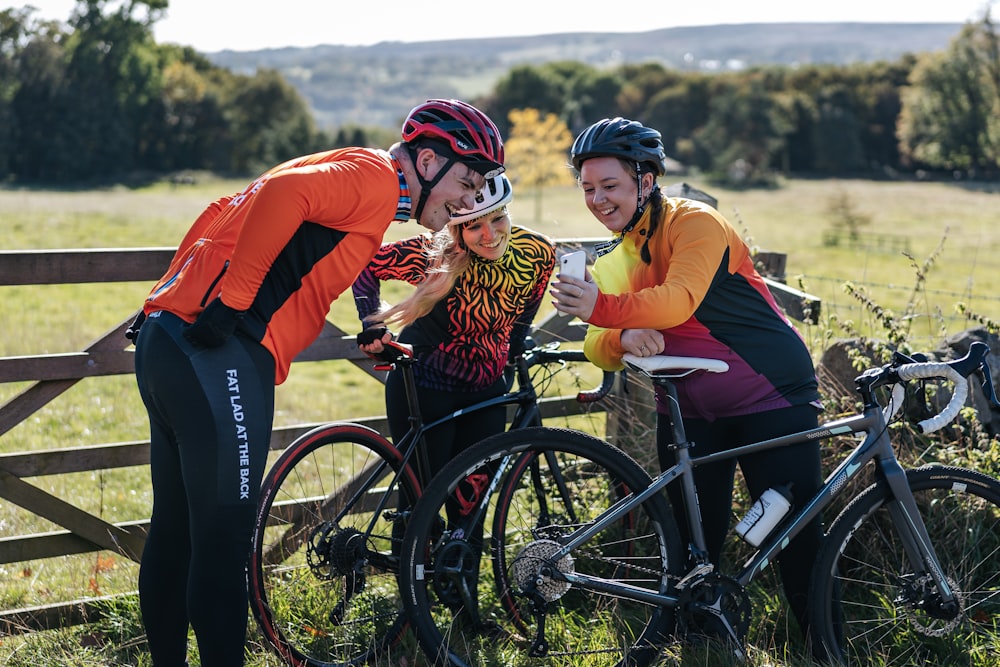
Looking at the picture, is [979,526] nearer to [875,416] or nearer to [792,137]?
[875,416]

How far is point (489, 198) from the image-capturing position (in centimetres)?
340

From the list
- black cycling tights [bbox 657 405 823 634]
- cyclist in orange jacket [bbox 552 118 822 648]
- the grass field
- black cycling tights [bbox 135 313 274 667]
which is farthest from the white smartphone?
the grass field

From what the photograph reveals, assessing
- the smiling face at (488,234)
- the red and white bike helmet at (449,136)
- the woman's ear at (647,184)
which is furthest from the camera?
the smiling face at (488,234)

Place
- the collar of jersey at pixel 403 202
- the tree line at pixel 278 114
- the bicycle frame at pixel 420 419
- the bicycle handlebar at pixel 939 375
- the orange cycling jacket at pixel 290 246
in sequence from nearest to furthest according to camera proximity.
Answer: the orange cycling jacket at pixel 290 246
the collar of jersey at pixel 403 202
the bicycle handlebar at pixel 939 375
the bicycle frame at pixel 420 419
the tree line at pixel 278 114

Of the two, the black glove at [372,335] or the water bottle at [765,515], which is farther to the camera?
the black glove at [372,335]

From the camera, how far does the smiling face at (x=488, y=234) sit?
3.76m

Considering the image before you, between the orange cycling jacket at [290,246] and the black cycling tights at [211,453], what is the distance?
94mm

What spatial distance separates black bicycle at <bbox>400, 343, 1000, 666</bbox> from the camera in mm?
3531

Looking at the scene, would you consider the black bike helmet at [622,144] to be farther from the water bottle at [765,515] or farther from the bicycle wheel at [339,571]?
the bicycle wheel at [339,571]

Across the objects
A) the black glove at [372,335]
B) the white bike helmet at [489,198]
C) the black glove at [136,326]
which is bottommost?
the black glove at [372,335]

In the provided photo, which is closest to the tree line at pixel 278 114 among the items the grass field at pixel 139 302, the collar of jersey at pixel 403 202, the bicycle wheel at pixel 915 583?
the grass field at pixel 139 302

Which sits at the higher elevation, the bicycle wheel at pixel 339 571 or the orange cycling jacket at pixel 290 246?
the orange cycling jacket at pixel 290 246

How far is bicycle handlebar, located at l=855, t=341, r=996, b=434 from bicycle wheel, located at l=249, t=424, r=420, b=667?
187 centimetres

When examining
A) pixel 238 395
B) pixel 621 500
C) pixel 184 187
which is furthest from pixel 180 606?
pixel 184 187
